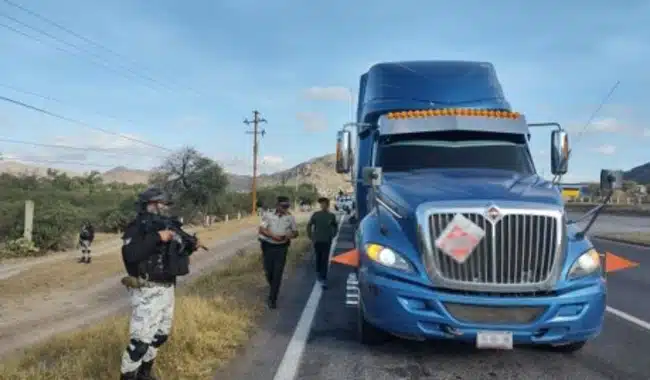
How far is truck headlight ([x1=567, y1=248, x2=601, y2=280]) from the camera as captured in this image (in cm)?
545

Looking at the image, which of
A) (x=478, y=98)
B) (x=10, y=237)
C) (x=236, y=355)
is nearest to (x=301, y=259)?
(x=478, y=98)

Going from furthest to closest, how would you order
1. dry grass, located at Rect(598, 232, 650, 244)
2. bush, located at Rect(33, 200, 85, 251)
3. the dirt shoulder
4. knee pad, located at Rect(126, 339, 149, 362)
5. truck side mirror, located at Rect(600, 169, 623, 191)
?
bush, located at Rect(33, 200, 85, 251) < dry grass, located at Rect(598, 232, 650, 244) < the dirt shoulder < truck side mirror, located at Rect(600, 169, 623, 191) < knee pad, located at Rect(126, 339, 149, 362)

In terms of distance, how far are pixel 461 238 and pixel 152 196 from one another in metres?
2.59

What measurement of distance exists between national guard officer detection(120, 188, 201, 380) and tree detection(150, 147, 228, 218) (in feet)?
207


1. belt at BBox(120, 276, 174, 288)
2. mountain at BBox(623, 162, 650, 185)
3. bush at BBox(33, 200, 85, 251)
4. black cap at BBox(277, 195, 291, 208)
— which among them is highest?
mountain at BBox(623, 162, 650, 185)

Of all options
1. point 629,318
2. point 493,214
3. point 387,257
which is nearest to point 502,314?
point 493,214

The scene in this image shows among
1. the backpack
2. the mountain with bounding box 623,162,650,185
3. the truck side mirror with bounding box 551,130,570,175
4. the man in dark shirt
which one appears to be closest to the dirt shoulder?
the backpack

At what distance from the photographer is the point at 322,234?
1216 centimetres

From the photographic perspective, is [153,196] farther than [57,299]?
No

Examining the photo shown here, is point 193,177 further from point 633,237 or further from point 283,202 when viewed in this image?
point 283,202

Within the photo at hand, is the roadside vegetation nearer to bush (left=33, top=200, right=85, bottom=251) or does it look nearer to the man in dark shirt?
bush (left=33, top=200, right=85, bottom=251)

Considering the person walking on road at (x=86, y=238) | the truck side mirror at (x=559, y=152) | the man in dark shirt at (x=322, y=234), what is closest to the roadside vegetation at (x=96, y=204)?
the person walking on road at (x=86, y=238)

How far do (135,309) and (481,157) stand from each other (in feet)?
14.3

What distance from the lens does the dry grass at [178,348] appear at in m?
5.35
